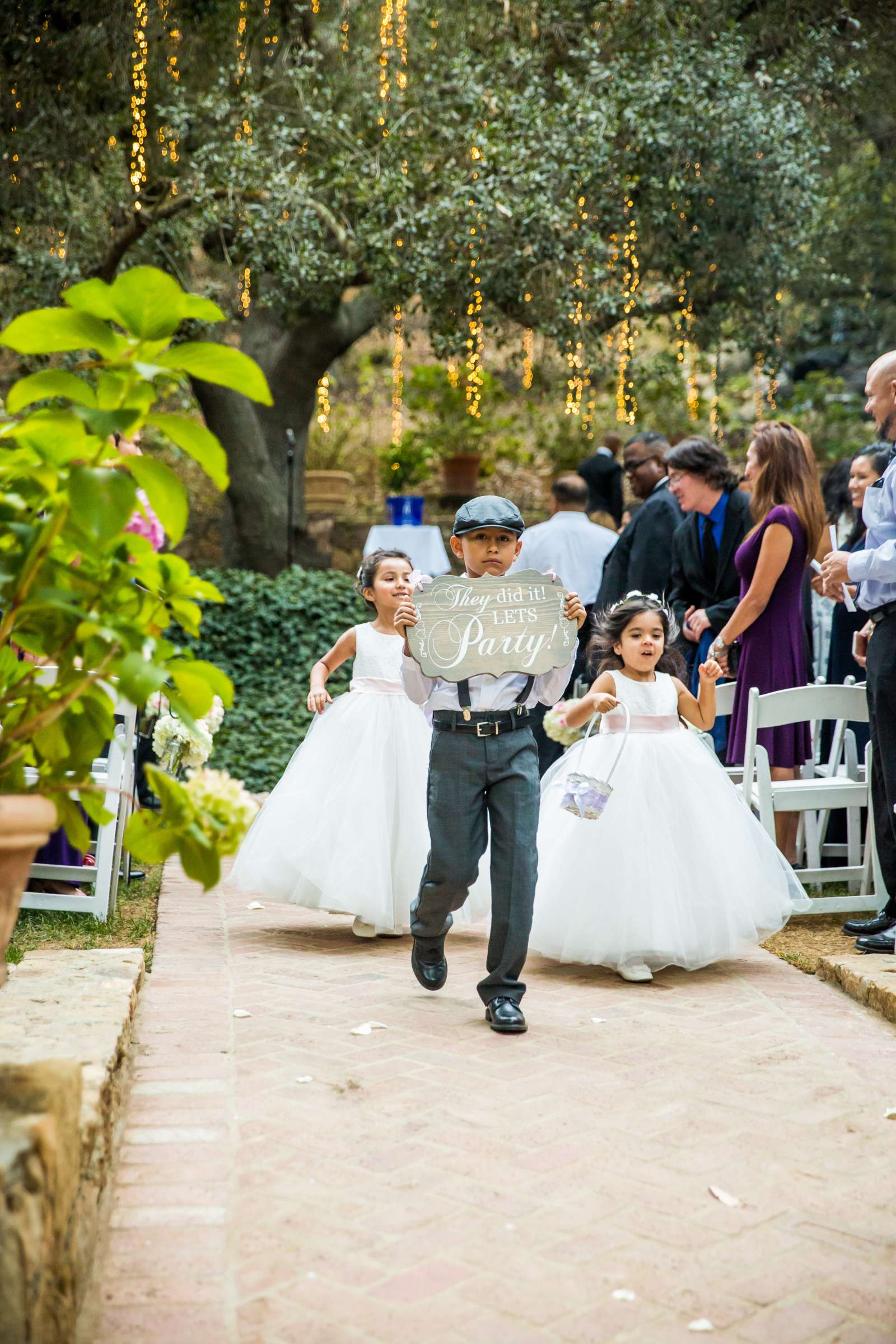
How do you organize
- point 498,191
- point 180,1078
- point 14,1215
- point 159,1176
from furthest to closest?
1. point 498,191
2. point 180,1078
3. point 159,1176
4. point 14,1215

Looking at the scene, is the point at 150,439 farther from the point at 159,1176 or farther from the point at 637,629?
the point at 159,1176

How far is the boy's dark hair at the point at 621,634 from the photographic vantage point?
5152 millimetres

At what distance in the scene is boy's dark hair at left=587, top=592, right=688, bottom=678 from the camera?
5152 millimetres

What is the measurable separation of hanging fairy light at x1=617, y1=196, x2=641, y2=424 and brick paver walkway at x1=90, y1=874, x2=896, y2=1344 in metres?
6.92

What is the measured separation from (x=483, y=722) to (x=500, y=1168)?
4.99ft

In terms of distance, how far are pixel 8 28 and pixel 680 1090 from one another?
8221 millimetres

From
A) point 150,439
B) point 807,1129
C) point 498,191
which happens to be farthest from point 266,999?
point 150,439

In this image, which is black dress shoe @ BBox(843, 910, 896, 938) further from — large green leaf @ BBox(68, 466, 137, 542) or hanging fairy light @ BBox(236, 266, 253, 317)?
hanging fairy light @ BBox(236, 266, 253, 317)

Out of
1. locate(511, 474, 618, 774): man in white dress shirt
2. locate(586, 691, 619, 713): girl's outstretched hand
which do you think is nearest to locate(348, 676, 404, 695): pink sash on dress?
locate(586, 691, 619, 713): girl's outstretched hand

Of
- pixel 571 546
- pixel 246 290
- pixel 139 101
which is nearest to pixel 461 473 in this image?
pixel 246 290

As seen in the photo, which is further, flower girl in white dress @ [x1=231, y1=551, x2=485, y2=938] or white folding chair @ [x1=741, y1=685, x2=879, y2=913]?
white folding chair @ [x1=741, y1=685, x2=879, y2=913]

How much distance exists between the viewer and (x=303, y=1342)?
7.29 ft

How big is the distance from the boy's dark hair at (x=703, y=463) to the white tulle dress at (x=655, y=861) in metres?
1.71

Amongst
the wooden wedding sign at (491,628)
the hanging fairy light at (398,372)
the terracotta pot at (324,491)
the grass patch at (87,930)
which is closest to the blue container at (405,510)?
the hanging fairy light at (398,372)
